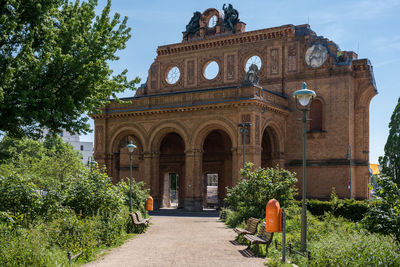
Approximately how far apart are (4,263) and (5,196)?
4.14 meters

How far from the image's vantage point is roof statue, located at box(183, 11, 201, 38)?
4444 centimetres

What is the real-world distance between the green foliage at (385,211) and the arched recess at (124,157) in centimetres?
2939

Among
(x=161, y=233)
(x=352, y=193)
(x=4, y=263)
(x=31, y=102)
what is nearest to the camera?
(x=4, y=263)

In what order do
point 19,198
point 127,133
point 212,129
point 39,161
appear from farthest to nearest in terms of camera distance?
point 39,161
point 127,133
point 212,129
point 19,198

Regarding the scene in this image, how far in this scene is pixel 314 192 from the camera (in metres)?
38.0

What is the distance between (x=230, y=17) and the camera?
42500 mm

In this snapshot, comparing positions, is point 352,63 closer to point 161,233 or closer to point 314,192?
point 314,192

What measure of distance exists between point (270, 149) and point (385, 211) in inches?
1075

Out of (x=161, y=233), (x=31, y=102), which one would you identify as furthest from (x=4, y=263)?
(x=161, y=233)

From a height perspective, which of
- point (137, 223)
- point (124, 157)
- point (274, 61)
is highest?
point (274, 61)

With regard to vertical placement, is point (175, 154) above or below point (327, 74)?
below

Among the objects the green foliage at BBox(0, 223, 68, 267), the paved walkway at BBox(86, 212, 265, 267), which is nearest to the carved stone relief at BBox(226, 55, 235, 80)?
the paved walkway at BBox(86, 212, 265, 267)

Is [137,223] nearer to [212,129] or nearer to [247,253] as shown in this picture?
[247,253]

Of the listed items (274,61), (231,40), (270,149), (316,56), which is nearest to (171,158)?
(270,149)
